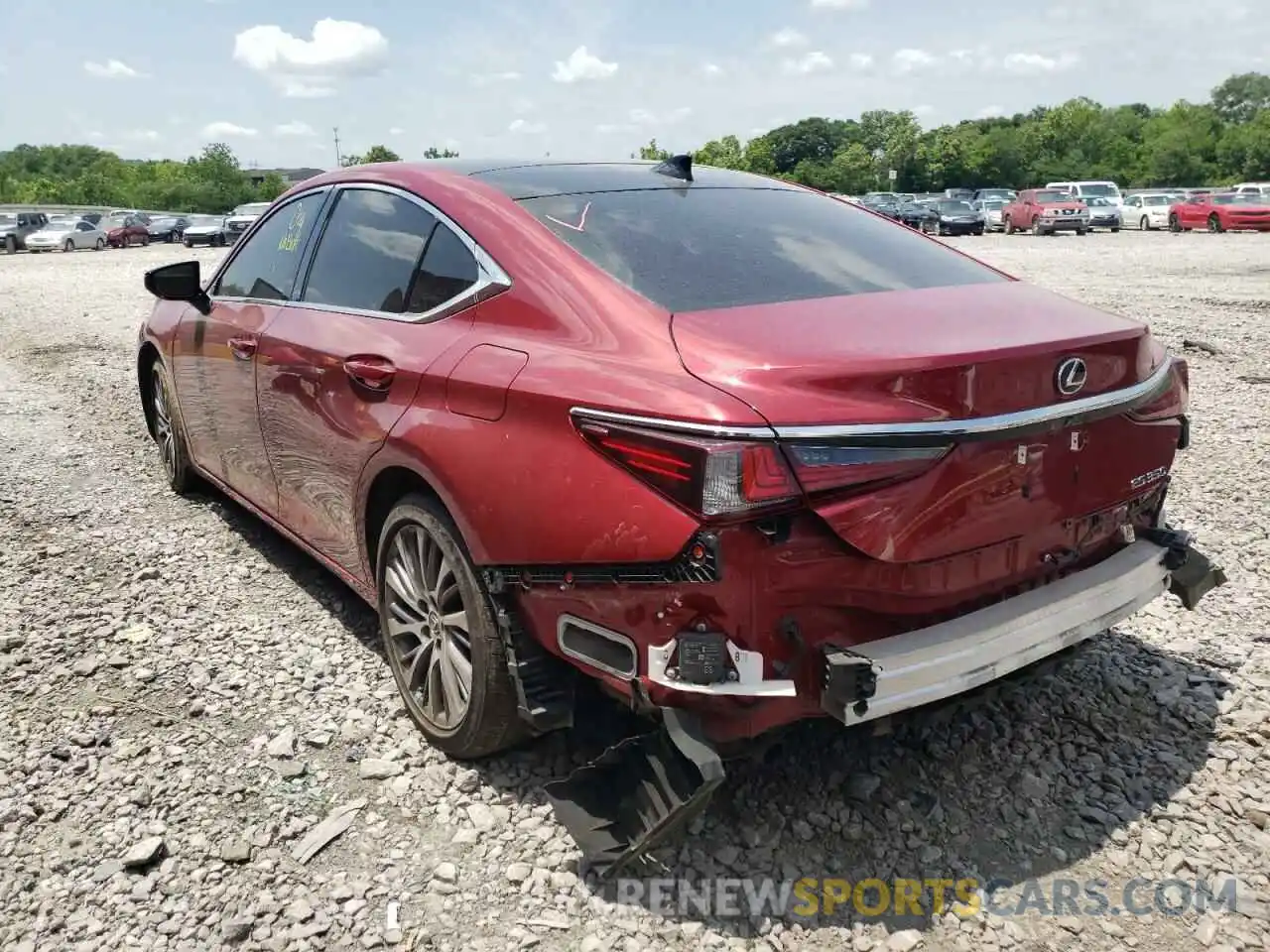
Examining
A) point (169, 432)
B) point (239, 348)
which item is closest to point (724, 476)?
point (239, 348)

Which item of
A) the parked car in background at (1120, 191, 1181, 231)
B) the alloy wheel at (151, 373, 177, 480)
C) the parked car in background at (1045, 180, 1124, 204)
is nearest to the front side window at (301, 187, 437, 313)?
the alloy wheel at (151, 373, 177, 480)

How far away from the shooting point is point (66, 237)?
3950cm

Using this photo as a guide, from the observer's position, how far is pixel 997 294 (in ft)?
9.65

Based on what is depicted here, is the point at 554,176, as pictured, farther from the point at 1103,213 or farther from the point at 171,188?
the point at 171,188

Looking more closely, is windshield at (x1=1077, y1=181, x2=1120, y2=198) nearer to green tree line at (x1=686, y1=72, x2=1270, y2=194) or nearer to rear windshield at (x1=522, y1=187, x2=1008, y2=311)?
rear windshield at (x1=522, y1=187, x2=1008, y2=311)

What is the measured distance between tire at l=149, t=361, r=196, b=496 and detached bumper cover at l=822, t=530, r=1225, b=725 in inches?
164

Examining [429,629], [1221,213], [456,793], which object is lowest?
[456,793]

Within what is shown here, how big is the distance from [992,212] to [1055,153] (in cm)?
6326

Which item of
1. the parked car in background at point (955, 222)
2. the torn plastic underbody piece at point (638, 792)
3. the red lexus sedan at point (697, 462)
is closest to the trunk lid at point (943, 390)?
the red lexus sedan at point (697, 462)

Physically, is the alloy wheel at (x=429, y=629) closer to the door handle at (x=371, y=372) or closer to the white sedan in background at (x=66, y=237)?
the door handle at (x=371, y=372)

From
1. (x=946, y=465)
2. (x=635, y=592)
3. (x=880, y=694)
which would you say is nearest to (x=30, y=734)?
(x=635, y=592)

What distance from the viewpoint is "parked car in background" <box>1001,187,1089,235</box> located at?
35.0 metres

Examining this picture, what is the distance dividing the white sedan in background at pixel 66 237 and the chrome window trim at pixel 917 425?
43.9m

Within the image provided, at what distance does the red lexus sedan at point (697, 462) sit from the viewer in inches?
86.4
